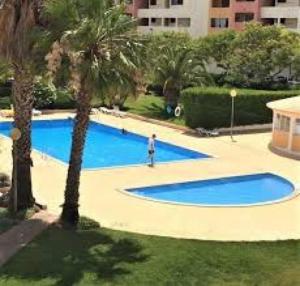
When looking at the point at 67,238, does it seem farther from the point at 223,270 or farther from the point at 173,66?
the point at 173,66

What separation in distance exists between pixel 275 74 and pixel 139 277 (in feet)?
121

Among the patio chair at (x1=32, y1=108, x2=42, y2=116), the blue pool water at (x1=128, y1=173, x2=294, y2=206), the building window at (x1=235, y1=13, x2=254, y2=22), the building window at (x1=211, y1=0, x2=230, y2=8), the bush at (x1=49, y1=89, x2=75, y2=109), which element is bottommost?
the blue pool water at (x1=128, y1=173, x2=294, y2=206)

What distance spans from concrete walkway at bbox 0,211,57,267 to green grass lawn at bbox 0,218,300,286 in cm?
28

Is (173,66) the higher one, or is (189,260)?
(173,66)

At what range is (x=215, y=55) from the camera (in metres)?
53.0

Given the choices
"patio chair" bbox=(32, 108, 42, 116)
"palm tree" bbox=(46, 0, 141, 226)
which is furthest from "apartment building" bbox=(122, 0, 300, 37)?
"palm tree" bbox=(46, 0, 141, 226)

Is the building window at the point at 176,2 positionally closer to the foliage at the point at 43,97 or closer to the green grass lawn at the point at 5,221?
the foliage at the point at 43,97

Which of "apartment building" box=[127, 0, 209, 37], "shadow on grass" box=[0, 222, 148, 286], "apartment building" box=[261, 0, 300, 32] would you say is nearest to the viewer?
"shadow on grass" box=[0, 222, 148, 286]

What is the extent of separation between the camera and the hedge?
38031 millimetres

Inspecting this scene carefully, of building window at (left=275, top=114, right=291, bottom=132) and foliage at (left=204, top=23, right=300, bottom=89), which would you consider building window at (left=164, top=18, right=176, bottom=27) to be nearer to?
foliage at (left=204, top=23, right=300, bottom=89)

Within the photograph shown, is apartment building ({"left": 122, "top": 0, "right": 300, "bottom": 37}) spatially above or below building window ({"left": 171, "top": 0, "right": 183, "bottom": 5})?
below

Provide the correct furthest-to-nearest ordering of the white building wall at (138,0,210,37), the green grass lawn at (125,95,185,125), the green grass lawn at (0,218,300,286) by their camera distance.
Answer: the white building wall at (138,0,210,37)
the green grass lawn at (125,95,185,125)
the green grass lawn at (0,218,300,286)

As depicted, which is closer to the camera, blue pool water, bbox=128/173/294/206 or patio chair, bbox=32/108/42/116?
blue pool water, bbox=128/173/294/206

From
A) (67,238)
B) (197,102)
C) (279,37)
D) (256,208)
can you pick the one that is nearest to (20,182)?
(67,238)
